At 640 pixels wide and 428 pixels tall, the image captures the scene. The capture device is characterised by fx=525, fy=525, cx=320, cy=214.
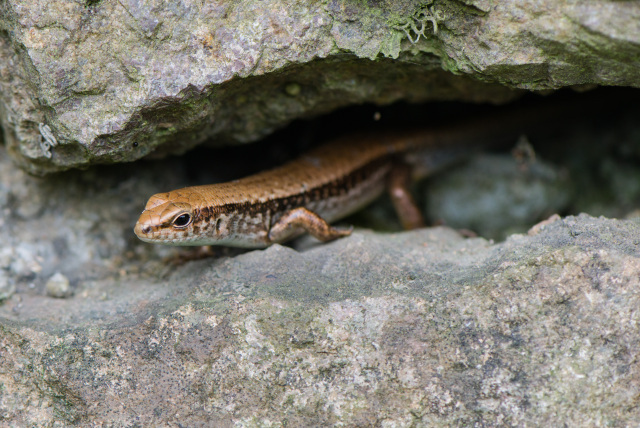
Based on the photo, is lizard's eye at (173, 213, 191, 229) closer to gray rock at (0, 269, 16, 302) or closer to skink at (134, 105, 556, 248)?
skink at (134, 105, 556, 248)

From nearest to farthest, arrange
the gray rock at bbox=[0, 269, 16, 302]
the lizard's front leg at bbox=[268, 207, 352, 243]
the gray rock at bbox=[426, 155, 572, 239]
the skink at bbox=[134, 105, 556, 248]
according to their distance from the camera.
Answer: the skink at bbox=[134, 105, 556, 248] < the gray rock at bbox=[0, 269, 16, 302] < the lizard's front leg at bbox=[268, 207, 352, 243] < the gray rock at bbox=[426, 155, 572, 239]

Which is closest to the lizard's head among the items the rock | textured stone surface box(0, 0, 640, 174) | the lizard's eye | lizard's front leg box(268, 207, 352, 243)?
the lizard's eye

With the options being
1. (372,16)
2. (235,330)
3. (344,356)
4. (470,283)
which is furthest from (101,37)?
(470,283)

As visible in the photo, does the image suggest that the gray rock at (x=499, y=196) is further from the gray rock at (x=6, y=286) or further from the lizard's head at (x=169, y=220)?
the gray rock at (x=6, y=286)

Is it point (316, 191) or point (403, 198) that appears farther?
point (403, 198)

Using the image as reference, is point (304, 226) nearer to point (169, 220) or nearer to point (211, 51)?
point (169, 220)

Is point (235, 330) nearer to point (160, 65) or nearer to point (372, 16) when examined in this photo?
point (160, 65)

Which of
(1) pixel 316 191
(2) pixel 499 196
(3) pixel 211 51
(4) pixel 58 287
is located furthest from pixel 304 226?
(2) pixel 499 196

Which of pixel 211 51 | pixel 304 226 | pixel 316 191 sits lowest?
pixel 304 226
